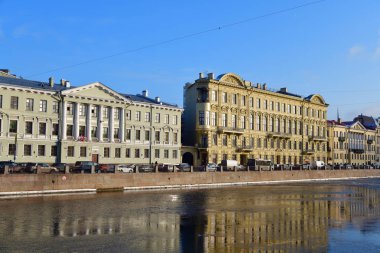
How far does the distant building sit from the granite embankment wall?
11550 millimetres

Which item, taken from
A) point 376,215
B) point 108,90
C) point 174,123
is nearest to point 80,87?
point 108,90

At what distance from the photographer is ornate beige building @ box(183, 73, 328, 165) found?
75312mm

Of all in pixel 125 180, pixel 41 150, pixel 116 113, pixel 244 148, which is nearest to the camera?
pixel 125 180

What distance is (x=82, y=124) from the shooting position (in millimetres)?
60656

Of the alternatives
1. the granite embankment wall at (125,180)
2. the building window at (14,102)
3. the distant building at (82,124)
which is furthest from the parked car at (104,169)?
the building window at (14,102)

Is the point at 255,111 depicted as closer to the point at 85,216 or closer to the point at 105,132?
the point at 105,132

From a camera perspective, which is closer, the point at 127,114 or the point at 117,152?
the point at 117,152

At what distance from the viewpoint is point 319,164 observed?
8750 centimetres

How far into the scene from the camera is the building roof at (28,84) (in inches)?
2186

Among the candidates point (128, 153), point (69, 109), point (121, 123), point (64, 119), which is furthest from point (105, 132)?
point (64, 119)

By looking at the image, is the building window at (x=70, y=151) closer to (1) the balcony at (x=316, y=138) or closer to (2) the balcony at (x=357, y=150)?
(1) the balcony at (x=316, y=138)

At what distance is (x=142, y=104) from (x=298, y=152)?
40.7m

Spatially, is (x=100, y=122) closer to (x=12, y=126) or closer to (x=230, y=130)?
(x=12, y=126)

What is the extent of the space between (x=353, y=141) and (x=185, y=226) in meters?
104
